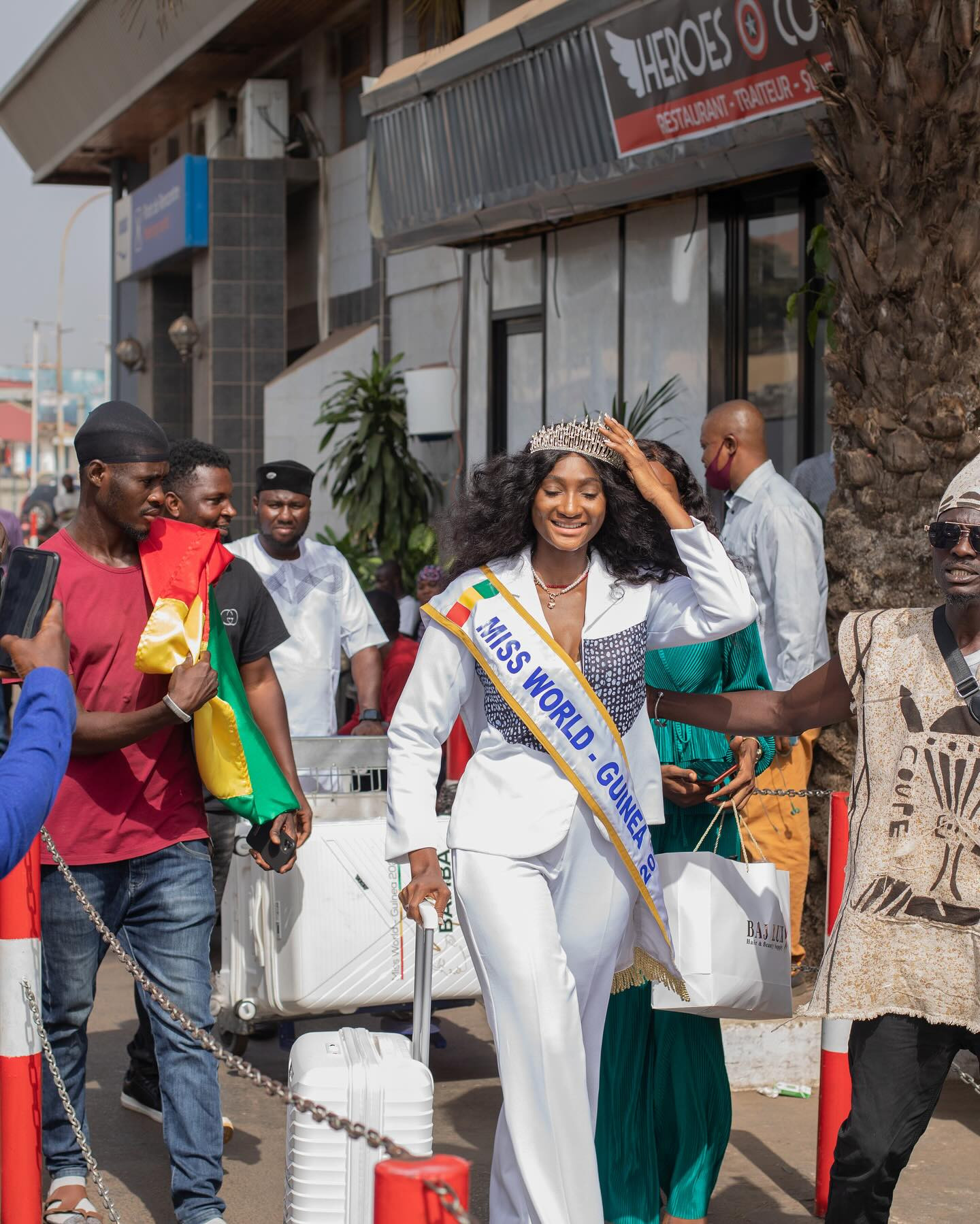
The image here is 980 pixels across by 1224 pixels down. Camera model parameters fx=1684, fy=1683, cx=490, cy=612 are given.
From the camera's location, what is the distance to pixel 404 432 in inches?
623

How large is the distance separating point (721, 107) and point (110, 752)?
7.34 metres

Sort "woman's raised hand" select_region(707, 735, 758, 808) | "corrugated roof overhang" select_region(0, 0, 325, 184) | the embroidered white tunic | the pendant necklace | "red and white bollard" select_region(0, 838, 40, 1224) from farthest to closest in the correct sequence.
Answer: "corrugated roof overhang" select_region(0, 0, 325, 184) < the embroidered white tunic < "woman's raised hand" select_region(707, 735, 758, 808) < the pendant necklace < "red and white bollard" select_region(0, 838, 40, 1224)

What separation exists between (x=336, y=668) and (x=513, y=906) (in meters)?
3.47

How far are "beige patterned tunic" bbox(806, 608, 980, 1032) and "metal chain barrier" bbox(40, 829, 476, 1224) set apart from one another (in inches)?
42.1

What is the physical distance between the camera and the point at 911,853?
137 inches

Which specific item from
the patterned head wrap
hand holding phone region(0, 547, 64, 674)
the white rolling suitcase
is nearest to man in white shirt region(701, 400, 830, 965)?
the patterned head wrap

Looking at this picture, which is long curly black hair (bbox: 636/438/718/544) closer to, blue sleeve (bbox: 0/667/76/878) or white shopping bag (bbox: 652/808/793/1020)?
white shopping bag (bbox: 652/808/793/1020)

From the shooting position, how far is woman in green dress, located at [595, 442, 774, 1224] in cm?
448

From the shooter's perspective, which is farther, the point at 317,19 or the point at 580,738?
the point at 317,19

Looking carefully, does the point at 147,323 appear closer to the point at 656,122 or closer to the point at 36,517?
the point at 36,517

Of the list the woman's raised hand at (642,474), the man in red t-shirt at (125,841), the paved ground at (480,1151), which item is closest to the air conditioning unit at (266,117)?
the paved ground at (480,1151)

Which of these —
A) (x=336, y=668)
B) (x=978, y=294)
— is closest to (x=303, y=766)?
(x=336, y=668)

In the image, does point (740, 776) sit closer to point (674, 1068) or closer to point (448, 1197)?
point (674, 1068)

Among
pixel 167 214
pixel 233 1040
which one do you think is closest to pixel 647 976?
pixel 233 1040
